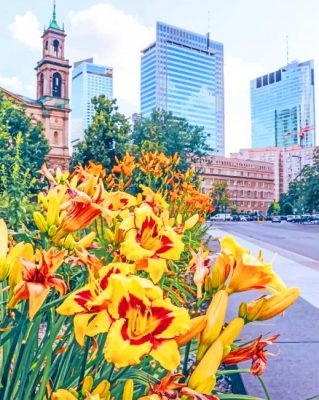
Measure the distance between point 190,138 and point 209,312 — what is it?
24724 millimetres

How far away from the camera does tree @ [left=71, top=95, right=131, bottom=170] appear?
15.4 meters

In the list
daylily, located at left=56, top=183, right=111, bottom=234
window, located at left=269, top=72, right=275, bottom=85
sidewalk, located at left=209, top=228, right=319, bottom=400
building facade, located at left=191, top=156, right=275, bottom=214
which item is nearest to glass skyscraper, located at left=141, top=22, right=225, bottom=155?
building facade, located at left=191, top=156, right=275, bottom=214

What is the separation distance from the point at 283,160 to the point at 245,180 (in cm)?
2529

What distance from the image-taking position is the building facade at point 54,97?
44875mm

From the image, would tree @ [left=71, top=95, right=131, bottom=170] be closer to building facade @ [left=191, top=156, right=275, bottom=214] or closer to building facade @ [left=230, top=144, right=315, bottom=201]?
building facade @ [left=191, top=156, right=275, bottom=214]

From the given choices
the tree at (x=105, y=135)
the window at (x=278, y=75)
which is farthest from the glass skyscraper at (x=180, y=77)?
the tree at (x=105, y=135)

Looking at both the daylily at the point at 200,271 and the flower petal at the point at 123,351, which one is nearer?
the flower petal at the point at 123,351

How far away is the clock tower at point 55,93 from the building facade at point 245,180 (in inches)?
1116

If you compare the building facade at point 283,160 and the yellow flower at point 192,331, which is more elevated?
the building facade at point 283,160

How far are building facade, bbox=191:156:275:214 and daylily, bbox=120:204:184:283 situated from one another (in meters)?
68.0

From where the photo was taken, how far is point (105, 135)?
15523 mm

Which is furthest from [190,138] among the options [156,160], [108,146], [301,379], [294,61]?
[294,61]

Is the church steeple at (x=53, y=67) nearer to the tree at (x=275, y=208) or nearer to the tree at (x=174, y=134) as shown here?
the tree at (x=174, y=134)

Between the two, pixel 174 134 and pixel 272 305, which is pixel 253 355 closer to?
A: pixel 272 305
